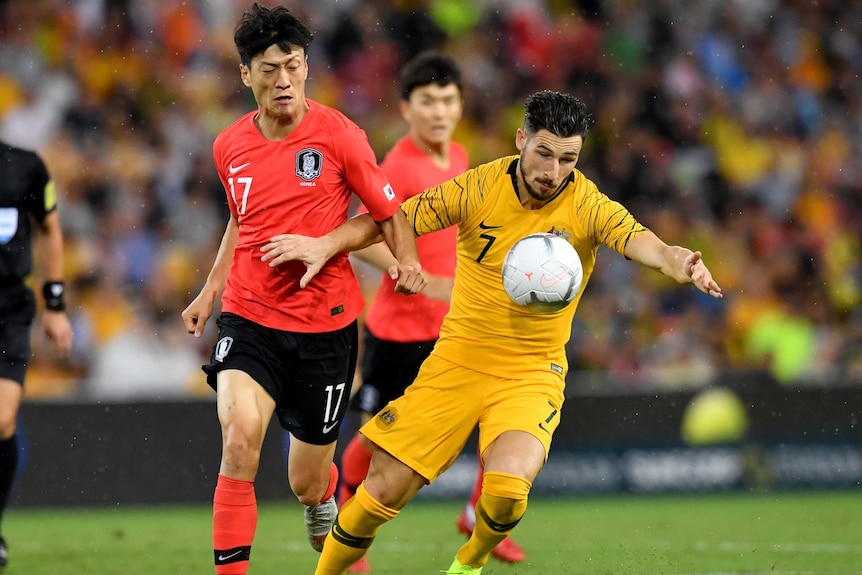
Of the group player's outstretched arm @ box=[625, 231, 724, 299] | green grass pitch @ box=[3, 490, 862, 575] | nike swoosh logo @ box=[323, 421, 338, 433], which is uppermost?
player's outstretched arm @ box=[625, 231, 724, 299]

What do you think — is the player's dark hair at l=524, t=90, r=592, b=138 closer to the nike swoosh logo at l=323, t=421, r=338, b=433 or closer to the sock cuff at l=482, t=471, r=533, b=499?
the sock cuff at l=482, t=471, r=533, b=499

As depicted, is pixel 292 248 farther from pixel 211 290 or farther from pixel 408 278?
pixel 211 290

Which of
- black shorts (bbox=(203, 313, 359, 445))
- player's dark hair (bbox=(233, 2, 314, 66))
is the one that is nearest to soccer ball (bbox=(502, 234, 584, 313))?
black shorts (bbox=(203, 313, 359, 445))

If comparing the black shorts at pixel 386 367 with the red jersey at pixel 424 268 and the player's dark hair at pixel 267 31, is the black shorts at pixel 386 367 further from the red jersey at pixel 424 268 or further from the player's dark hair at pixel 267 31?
the player's dark hair at pixel 267 31

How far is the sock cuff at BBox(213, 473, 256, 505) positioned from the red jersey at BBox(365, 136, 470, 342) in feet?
7.50

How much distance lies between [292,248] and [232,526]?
1239 mm

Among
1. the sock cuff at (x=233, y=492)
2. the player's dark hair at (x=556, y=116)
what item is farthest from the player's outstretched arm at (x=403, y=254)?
the sock cuff at (x=233, y=492)

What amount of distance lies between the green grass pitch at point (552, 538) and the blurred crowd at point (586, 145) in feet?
4.06

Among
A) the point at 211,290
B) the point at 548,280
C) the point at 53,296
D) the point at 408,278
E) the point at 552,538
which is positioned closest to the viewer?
the point at 548,280

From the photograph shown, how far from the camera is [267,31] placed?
5.70m

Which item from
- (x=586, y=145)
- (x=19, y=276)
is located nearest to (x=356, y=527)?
(x=19, y=276)

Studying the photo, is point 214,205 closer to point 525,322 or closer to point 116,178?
point 116,178

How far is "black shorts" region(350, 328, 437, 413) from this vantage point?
7.59 m

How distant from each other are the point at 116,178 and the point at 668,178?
6.26m
